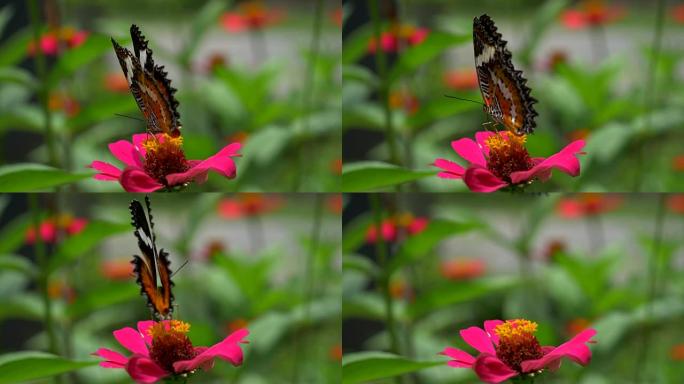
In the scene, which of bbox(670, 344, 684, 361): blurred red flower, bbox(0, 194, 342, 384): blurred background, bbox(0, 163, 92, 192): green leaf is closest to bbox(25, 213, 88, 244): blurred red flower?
bbox(0, 194, 342, 384): blurred background

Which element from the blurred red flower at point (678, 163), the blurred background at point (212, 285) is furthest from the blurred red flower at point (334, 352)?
the blurred red flower at point (678, 163)

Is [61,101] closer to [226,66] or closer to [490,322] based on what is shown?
[226,66]

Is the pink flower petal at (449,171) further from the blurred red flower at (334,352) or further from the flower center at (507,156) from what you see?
the blurred red flower at (334,352)

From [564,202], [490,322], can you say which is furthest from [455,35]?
[564,202]

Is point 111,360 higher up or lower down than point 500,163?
lower down

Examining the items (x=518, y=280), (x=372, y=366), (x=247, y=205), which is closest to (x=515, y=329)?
(x=372, y=366)

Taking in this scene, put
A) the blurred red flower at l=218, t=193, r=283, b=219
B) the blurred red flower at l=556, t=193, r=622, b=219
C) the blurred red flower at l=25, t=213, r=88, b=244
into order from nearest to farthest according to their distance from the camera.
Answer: the blurred red flower at l=25, t=213, r=88, b=244 < the blurred red flower at l=218, t=193, r=283, b=219 < the blurred red flower at l=556, t=193, r=622, b=219

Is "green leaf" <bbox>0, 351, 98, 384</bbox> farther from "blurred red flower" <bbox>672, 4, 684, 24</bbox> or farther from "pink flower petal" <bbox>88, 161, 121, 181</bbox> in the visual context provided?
"blurred red flower" <bbox>672, 4, 684, 24</bbox>

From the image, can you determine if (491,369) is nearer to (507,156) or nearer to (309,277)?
(507,156)
